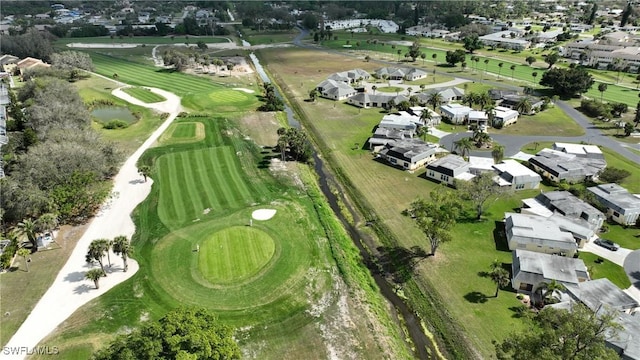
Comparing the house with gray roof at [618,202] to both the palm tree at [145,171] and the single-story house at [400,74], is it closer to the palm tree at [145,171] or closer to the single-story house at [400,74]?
the palm tree at [145,171]

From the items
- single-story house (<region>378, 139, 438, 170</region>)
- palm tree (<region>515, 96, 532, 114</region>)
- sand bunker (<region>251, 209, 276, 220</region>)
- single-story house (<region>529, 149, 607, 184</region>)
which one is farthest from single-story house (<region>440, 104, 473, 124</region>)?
sand bunker (<region>251, 209, 276, 220</region>)

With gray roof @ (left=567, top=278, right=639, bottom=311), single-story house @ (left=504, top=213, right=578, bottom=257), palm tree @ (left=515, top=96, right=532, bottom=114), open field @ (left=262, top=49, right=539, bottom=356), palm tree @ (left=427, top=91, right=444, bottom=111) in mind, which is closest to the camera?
gray roof @ (left=567, top=278, right=639, bottom=311)

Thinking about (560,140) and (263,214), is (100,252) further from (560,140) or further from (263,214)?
(560,140)

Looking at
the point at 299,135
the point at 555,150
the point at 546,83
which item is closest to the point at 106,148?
the point at 299,135

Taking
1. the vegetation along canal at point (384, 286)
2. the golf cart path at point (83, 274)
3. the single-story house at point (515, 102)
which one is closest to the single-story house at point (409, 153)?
the vegetation along canal at point (384, 286)

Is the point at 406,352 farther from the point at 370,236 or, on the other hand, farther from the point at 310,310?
the point at 370,236

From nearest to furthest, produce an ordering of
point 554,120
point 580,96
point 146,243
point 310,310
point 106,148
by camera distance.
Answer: point 310,310 → point 146,243 → point 106,148 → point 554,120 → point 580,96

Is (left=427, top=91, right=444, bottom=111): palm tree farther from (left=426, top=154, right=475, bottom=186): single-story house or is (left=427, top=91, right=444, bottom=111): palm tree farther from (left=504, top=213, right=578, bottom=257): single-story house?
(left=504, top=213, right=578, bottom=257): single-story house
